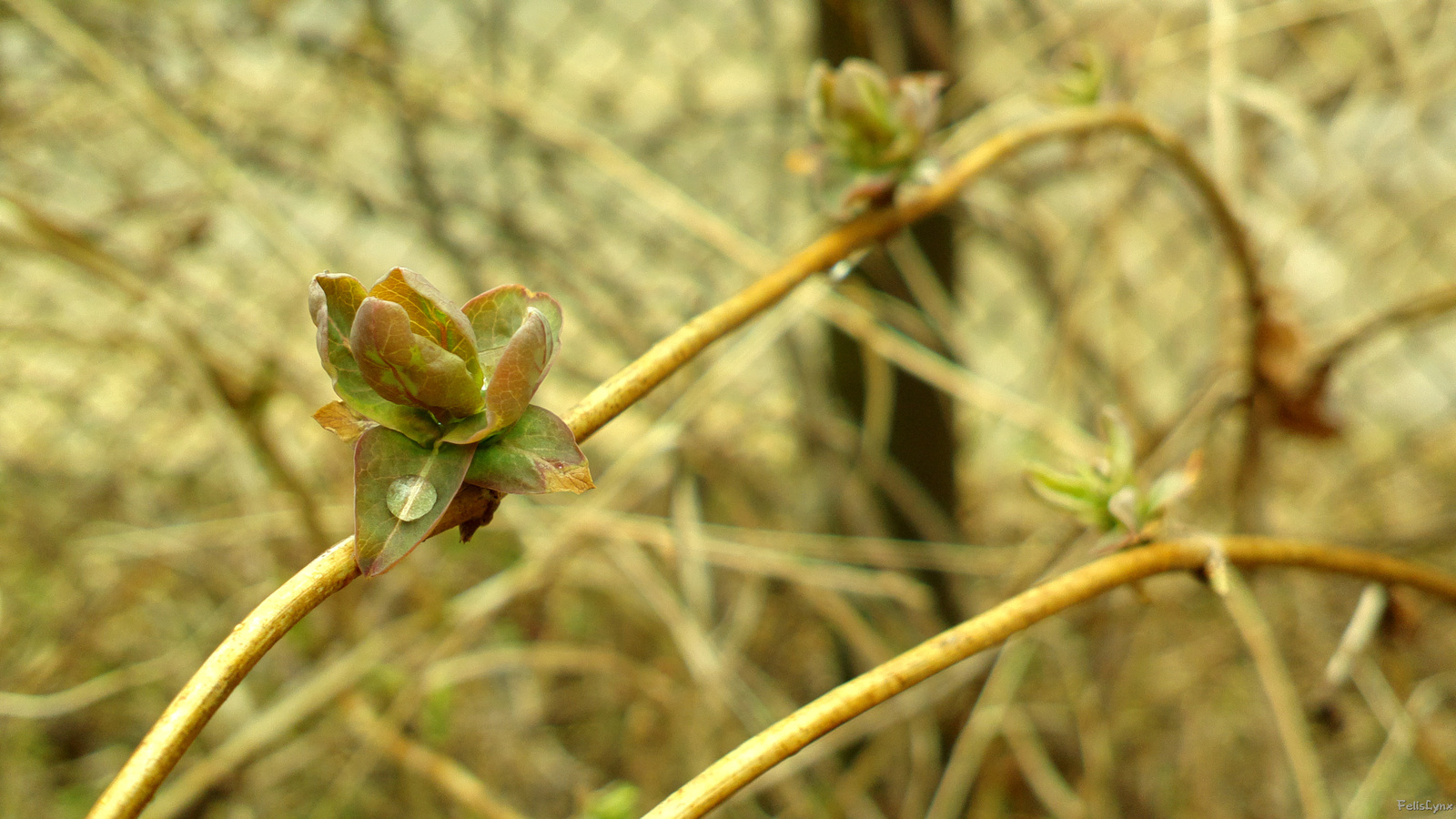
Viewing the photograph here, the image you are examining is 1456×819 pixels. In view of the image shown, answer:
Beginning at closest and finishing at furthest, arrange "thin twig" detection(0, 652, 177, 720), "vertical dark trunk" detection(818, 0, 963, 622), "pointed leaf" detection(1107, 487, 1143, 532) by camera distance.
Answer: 1. "pointed leaf" detection(1107, 487, 1143, 532)
2. "thin twig" detection(0, 652, 177, 720)
3. "vertical dark trunk" detection(818, 0, 963, 622)

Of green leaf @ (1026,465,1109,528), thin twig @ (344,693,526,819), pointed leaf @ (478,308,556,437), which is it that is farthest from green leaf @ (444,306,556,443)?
thin twig @ (344,693,526,819)

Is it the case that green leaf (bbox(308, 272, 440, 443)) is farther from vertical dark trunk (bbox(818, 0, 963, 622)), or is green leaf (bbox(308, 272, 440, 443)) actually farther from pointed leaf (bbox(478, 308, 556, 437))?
vertical dark trunk (bbox(818, 0, 963, 622))

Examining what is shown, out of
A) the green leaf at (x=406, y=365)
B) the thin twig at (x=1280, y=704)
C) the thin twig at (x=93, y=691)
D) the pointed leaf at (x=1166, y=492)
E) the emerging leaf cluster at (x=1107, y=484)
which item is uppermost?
the thin twig at (x=93, y=691)

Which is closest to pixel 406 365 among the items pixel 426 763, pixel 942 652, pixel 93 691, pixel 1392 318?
pixel 942 652

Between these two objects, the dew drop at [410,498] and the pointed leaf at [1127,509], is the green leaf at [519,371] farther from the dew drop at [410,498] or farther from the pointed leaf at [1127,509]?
the pointed leaf at [1127,509]

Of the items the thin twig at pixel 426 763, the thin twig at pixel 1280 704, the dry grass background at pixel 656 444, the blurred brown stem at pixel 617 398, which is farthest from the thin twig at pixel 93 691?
the thin twig at pixel 1280 704
